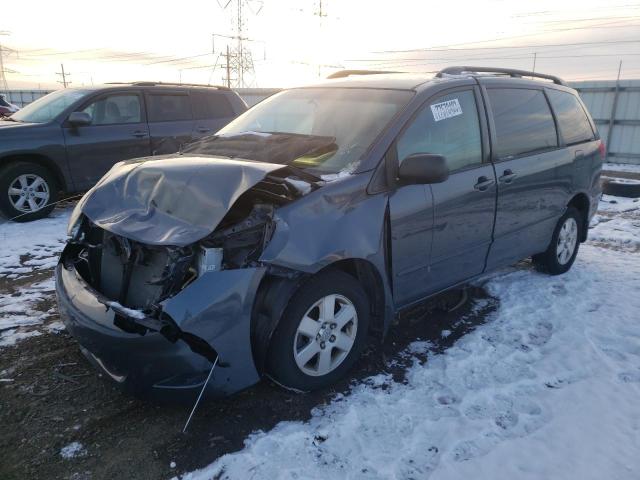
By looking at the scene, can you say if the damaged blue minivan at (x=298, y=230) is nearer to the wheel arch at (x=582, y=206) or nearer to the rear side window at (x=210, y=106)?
the wheel arch at (x=582, y=206)

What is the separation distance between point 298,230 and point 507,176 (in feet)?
6.64

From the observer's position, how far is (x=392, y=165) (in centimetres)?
305

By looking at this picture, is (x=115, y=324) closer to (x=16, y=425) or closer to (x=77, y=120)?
(x=16, y=425)

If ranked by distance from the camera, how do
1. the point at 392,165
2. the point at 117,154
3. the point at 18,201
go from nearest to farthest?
the point at 392,165
the point at 18,201
the point at 117,154

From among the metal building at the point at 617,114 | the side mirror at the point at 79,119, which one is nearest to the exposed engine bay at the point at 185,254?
the side mirror at the point at 79,119

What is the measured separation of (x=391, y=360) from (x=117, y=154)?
17.7ft

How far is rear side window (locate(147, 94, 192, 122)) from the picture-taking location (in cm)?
745

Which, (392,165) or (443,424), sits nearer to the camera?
(443,424)

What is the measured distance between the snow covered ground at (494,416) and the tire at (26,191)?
5.31 meters

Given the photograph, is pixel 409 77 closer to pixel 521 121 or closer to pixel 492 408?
pixel 521 121

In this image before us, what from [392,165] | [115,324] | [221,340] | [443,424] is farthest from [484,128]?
[115,324]

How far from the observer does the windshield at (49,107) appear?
6777 mm

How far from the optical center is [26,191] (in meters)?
6.46

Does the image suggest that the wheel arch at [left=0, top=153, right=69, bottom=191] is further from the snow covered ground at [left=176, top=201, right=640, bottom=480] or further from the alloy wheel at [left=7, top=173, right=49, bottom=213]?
the snow covered ground at [left=176, top=201, right=640, bottom=480]
